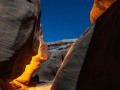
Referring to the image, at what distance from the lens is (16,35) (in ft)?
31.1

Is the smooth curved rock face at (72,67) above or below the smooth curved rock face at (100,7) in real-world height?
below

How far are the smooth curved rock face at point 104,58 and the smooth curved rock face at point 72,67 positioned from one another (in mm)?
256

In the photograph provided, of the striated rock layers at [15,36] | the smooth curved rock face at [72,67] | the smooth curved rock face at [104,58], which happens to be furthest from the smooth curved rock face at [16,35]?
the smooth curved rock face at [104,58]

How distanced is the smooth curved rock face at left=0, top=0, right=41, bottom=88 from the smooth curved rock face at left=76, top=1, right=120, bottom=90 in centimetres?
296

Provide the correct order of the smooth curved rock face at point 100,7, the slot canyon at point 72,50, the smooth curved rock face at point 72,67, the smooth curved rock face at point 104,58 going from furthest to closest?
1. the smooth curved rock face at point 100,7
2. the smooth curved rock face at point 72,67
3. the slot canyon at point 72,50
4. the smooth curved rock face at point 104,58

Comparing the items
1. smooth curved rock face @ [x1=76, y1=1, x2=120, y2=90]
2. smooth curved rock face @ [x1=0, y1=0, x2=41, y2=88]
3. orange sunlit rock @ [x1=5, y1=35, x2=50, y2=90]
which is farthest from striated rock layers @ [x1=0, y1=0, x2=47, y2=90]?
smooth curved rock face @ [x1=76, y1=1, x2=120, y2=90]

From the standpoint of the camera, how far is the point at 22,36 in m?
9.71

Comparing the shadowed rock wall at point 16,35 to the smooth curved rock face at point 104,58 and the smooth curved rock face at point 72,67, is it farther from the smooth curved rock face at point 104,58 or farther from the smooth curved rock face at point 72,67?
the smooth curved rock face at point 104,58

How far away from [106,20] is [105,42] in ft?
2.67

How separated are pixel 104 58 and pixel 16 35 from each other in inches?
154

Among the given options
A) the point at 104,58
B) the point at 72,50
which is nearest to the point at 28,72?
the point at 72,50

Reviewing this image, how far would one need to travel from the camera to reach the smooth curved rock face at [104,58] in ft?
21.1

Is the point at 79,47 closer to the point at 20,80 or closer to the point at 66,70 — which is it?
the point at 66,70

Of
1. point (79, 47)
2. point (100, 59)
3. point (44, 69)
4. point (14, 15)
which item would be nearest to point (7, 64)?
point (14, 15)
